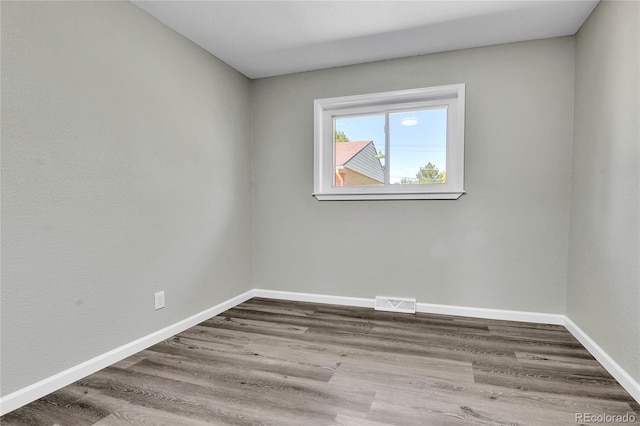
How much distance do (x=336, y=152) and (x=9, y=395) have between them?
271cm

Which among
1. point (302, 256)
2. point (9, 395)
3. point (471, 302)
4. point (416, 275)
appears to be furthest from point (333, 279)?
point (9, 395)

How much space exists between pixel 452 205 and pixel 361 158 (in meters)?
0.92

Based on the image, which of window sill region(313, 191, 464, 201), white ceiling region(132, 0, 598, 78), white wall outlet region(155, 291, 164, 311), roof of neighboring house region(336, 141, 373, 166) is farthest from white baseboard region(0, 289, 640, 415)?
white ceiling region(132, 0, 598, 78)

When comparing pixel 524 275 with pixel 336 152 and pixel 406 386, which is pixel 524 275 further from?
pixel 336 152

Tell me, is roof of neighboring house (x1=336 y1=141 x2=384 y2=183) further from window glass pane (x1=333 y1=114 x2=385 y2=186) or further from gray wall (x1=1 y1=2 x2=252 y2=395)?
gray wall (x1=1 y1=2 x2=252 y2=395)

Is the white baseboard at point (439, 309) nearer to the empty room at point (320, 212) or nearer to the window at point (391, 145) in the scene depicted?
the empty room at point (320, 212)

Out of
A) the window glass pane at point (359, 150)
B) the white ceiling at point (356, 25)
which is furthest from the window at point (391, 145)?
the white ceiling at point (356, 25)

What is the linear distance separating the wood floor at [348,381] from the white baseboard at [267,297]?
4 cm

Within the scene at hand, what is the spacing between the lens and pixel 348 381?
5.75 ft

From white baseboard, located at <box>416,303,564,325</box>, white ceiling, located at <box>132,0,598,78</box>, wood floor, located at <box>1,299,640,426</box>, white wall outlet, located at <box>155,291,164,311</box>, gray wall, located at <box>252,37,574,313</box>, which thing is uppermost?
white ceiling, located at <box>132,0,598,78</box>

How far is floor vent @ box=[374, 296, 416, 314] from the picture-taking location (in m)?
2.89

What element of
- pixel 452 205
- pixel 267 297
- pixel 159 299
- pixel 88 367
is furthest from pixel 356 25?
pixel 88 367

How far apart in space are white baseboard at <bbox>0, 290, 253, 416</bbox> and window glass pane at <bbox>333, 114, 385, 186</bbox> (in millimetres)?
1724

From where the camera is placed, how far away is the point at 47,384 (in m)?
1.63
